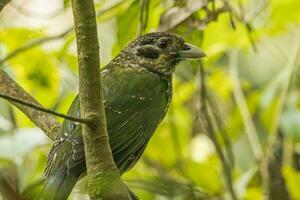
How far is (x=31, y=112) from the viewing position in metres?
2.77

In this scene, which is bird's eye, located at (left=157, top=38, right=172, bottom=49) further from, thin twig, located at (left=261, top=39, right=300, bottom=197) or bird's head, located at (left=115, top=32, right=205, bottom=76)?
thin twig, located at (left=261, top=39, right=300, bottom=197)

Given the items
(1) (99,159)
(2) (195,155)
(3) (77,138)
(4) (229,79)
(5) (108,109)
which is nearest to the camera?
(1) (99,159)

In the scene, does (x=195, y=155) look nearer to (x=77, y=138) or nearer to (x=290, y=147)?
(x=290, y=147)

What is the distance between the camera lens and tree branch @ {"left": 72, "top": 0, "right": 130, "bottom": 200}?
6.39ft

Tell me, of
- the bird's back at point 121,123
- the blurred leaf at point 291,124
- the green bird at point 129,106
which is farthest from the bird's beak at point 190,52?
the blurred leaf at point 291,124

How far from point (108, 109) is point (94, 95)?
3.20ft

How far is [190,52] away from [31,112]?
899 millimetres

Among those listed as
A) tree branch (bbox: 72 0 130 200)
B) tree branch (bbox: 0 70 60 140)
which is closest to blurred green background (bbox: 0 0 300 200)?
tree branch (bbox: 0 70 60 140)

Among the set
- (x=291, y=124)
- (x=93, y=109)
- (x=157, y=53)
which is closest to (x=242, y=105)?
(x=291, y=124)

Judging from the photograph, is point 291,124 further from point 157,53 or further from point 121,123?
point 121,123

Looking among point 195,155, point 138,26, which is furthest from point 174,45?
point 195,155

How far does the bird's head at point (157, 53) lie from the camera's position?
133 inches

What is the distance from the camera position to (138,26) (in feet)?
10.7

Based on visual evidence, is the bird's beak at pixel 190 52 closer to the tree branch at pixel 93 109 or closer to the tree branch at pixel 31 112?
the tree branch at pixel 31 112
